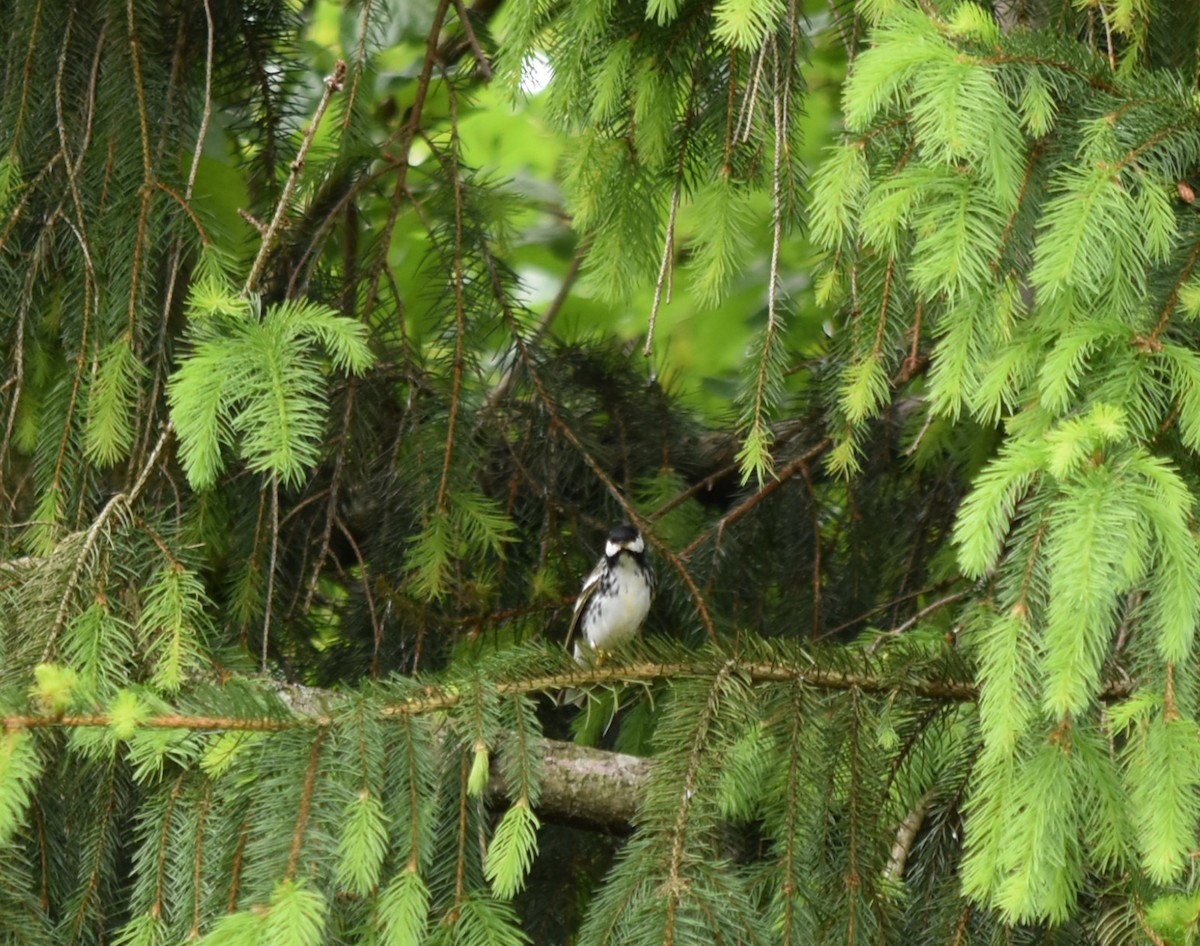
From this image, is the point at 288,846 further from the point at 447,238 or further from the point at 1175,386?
the point at 447,238

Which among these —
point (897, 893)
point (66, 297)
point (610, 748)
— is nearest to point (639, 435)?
point (610, 748)

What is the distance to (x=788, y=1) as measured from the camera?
2205 mm

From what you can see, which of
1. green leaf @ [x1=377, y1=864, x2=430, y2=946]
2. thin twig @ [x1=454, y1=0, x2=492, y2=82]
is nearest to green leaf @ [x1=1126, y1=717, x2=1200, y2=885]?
green leaf @ [x1=377, y1=864, x2=430, y2=946]

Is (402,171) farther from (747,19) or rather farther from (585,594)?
(747,19)

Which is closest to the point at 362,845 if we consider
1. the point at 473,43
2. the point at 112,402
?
the point at 112,402

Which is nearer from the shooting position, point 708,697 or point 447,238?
point 708,697

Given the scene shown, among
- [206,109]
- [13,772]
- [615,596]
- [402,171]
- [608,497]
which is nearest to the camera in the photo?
[13,772]

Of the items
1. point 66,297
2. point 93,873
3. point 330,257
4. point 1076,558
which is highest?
point 330,257

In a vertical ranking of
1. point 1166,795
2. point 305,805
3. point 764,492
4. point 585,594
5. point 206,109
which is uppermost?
point 206,109

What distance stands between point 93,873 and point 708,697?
979 millimetres

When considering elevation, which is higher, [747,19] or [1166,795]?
[747,19]

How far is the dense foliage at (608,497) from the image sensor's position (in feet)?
5.33

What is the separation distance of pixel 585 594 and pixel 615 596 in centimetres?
41

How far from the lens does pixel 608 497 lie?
3.12 m
